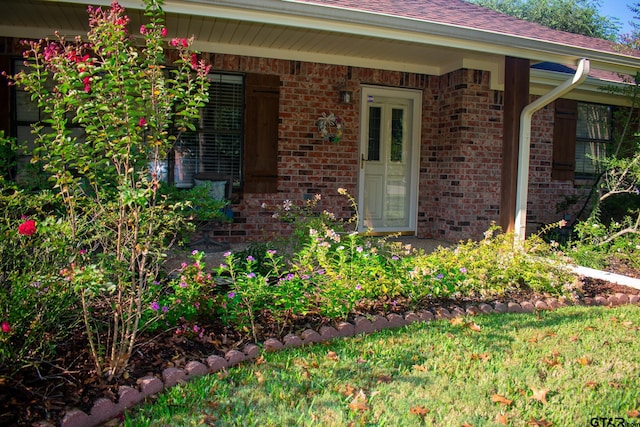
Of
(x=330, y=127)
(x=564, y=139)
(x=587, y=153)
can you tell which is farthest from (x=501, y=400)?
(x=587, y=153)

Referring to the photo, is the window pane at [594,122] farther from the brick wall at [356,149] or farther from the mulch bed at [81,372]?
the mulch bed at [81,372]

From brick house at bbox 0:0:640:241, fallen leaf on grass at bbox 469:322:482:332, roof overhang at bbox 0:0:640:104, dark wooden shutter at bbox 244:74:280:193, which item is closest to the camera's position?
fallen leaf on grass at bbox 469:322:482:332

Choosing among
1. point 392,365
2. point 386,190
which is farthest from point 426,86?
point 392,365

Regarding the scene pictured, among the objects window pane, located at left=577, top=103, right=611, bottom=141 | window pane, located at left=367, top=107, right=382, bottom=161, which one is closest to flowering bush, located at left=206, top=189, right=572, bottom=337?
window pane, located at left=367, top=107, right=382, bottom=161

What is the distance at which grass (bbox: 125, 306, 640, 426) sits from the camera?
2396 mm

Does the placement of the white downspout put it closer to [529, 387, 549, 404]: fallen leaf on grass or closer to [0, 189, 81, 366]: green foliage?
[529, 387, 549, 404]: fallen leaf on grass

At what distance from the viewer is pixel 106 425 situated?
229 centimetres

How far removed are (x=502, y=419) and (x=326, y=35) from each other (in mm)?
4940

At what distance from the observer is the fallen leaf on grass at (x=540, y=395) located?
2604mm

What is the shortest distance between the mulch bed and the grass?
20 centimetres

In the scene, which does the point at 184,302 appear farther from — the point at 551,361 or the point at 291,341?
the point at 551,361

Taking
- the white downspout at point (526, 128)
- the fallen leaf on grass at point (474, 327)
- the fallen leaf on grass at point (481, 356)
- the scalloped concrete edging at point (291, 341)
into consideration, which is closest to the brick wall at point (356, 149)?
the white downspout at point (526, 128)

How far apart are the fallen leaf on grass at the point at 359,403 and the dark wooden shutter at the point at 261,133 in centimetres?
480

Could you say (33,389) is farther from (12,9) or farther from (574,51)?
(574,51)
